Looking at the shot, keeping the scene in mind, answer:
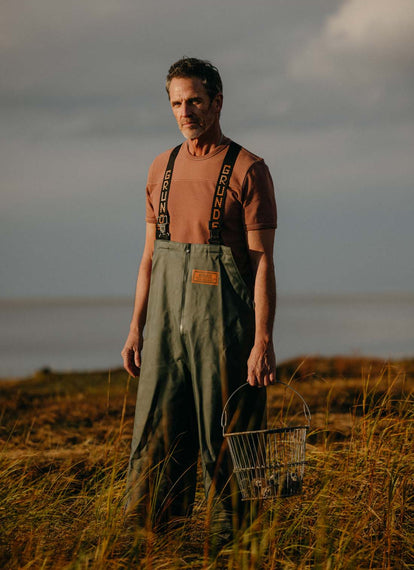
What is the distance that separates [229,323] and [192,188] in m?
0.69

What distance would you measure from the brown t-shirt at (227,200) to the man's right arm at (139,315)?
0.33m

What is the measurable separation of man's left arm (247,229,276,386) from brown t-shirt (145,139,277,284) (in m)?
0.07

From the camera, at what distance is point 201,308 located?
118 inches

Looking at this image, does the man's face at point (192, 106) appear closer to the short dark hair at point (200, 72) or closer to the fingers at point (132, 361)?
the short dark hair at point (200, 72)

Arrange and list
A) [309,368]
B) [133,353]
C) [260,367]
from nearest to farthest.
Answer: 1. [260,367]
2. [133,353]
3. [309,368]

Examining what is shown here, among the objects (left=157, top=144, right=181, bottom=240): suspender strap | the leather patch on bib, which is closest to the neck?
(left=157, top=144, right=181, bottom=240): suspender strap

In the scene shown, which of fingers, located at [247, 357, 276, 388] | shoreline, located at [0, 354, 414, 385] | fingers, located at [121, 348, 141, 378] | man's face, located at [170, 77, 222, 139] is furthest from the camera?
shoreline, located at [0, 354, 414, 385]

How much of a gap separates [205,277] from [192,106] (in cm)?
85

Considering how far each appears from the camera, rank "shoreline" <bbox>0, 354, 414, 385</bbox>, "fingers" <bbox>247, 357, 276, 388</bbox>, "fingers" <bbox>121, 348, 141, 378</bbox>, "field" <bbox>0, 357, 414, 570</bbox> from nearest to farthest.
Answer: "field" <bbox>0, 357, 414, 570</bbox> < "fingers" <bbox>247, 357, 276, 388</bbox> < "fingers" <bbox>121, 348, 141, 378</bbox> < "shoreline" <bbox>0, 354, 414, 385</bbox>

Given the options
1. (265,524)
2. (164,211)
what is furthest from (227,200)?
(265,524)

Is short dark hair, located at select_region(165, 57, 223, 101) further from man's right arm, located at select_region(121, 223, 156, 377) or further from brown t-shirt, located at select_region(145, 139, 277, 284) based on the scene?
man's right arm, located at select_region(121, 223, 156, 377)

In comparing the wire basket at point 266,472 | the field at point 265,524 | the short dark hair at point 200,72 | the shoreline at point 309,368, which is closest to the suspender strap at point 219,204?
the short dark hair at point 200,72

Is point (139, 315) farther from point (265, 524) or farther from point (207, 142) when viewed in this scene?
point (265, 524)

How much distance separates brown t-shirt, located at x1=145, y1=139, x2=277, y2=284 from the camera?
9.70 feet
